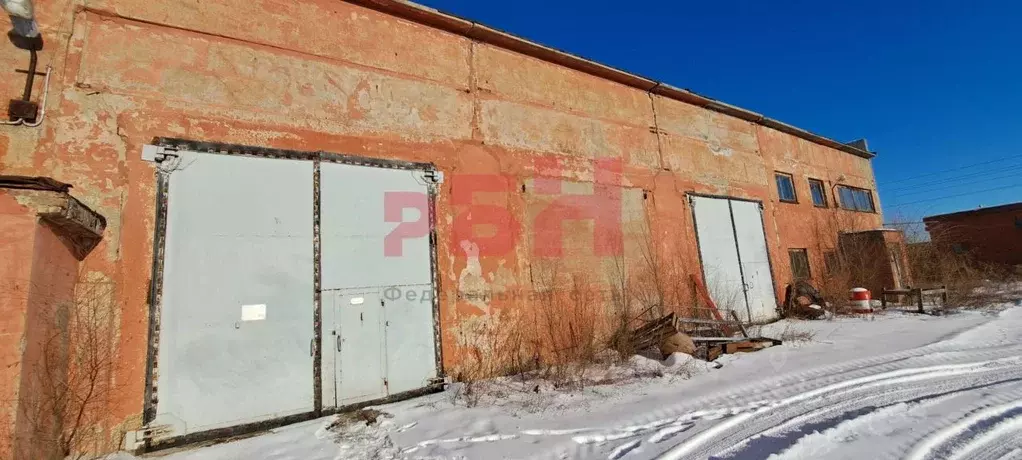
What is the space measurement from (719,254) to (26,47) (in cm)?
1207

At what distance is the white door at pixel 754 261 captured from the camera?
1089 centimetres

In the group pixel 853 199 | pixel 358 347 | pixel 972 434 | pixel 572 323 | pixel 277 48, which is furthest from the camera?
pixel 853 199

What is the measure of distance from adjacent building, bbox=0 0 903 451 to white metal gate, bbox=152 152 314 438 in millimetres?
22

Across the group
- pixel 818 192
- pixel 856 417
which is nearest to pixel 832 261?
pixel 818 192

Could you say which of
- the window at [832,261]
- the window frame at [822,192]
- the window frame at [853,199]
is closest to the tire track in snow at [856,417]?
the window at [832,261]

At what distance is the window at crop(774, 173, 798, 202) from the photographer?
1299 cm

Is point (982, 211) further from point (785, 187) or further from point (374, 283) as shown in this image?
point (374, 283)

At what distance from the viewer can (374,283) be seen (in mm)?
6102

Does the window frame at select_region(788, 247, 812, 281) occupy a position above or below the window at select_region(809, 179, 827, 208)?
below

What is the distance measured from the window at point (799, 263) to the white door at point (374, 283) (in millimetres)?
10958

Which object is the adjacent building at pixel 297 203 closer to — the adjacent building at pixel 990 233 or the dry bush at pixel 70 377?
the dry bush at pixel 70 377

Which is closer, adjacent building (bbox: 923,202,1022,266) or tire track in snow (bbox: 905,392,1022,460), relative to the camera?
tire track in snow (bbox: 905,392,1022,460)

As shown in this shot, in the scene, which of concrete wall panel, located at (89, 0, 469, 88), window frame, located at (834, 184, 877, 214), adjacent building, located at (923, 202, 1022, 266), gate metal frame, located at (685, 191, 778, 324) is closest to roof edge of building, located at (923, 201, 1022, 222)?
adjacent building, located at (923, 202, 1022, 266)

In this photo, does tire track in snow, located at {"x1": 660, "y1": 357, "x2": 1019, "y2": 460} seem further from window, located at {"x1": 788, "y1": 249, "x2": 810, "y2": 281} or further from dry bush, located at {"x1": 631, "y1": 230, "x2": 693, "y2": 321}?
window, located at {"x1": 788, "y1": 249, "x2": 810, "y2": 281}
